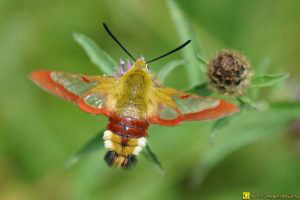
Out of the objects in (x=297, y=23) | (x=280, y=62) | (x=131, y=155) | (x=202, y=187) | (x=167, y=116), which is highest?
(x=297, y=23)

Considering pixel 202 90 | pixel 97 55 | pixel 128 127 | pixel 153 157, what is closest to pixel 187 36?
pixel 202 90

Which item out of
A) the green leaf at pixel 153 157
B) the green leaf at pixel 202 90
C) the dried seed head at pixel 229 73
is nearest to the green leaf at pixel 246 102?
the dried seed head at pixel 229 73

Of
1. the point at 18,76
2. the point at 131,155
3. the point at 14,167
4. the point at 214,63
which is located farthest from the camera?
the point at 18,76

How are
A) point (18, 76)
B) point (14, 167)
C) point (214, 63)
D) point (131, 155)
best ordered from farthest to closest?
1. point (18, 76)
2. point (14, 167)
3. point (214, 63)
4. point (131, 155)

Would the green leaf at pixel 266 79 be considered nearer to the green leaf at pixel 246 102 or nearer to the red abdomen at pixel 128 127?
the green leaf at pixel 246 102

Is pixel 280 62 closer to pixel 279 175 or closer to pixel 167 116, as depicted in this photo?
pixel 279 175

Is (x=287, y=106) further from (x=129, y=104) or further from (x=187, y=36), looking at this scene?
(x=129, y=104)

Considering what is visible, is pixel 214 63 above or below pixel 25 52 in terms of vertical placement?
below

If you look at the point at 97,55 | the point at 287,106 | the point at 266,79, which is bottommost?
the point at 97,55

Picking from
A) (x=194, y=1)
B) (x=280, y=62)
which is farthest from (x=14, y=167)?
(x=280, y=62)
